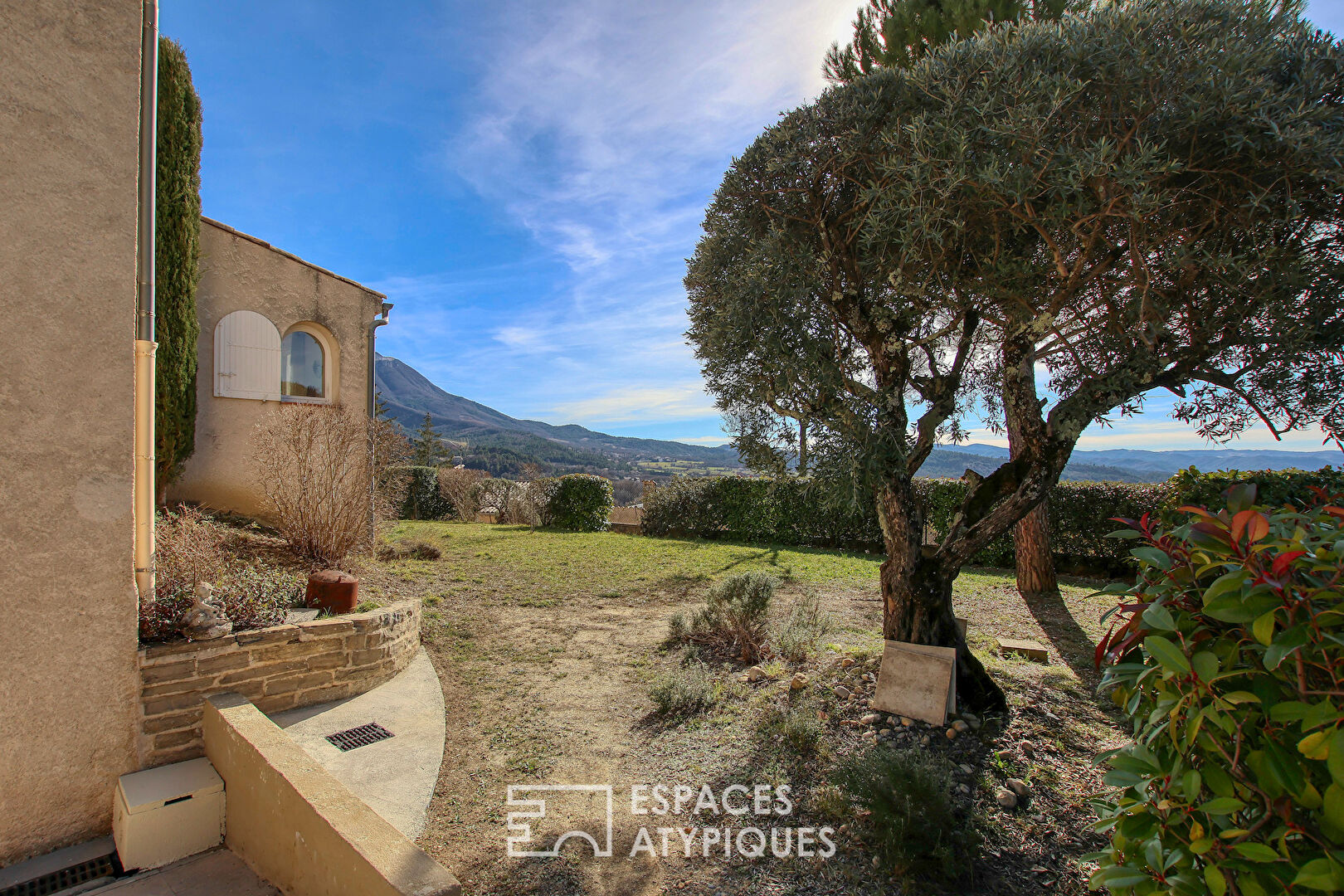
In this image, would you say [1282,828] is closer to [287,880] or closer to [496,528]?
[287,880]

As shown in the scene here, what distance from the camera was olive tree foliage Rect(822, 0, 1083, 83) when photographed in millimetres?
6626

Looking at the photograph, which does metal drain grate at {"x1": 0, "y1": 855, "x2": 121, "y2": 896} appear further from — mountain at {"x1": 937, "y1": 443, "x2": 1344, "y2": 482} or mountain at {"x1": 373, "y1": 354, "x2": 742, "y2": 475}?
mountain at {"x1": 373, "y1": 354, "x2": 742, "y2": 475}

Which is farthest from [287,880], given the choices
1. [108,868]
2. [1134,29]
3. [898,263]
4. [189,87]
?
[189,87]

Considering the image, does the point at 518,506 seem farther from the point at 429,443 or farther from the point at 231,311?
the point at 429,443

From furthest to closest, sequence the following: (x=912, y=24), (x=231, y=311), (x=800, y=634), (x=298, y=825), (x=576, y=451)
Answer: (x=576, y=451)
(x=231, y=311)
(x=912, y=24)
(x=800, y=634)
(x=298, y=825)

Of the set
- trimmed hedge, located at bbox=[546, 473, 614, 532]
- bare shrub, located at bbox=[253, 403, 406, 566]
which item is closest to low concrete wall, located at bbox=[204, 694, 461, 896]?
bare shrub, located at bbox=[253, 403, 406, 566]

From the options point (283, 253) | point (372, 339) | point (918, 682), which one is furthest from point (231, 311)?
point (918, 682)

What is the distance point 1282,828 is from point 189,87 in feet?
35.9

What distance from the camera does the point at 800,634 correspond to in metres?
5.29

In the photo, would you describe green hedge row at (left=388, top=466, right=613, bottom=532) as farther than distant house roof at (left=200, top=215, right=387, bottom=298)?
Yes

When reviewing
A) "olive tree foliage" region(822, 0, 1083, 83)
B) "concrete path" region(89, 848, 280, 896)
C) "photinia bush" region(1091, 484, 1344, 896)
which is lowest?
"concrete path" region(89, 848, 280, 896)

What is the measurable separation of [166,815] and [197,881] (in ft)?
1.28

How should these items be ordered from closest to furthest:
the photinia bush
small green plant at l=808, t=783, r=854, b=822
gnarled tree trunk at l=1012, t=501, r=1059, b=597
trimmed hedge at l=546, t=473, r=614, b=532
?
the photinia bush < small green plant at l=808, t=783, r=854, b=822 < gnarled tree trunk at l=1012, t=501, r=1059, b=597 < trimmed hedge at l=546, t=473, r=614, b=532

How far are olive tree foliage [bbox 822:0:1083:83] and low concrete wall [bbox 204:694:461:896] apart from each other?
7389mm
